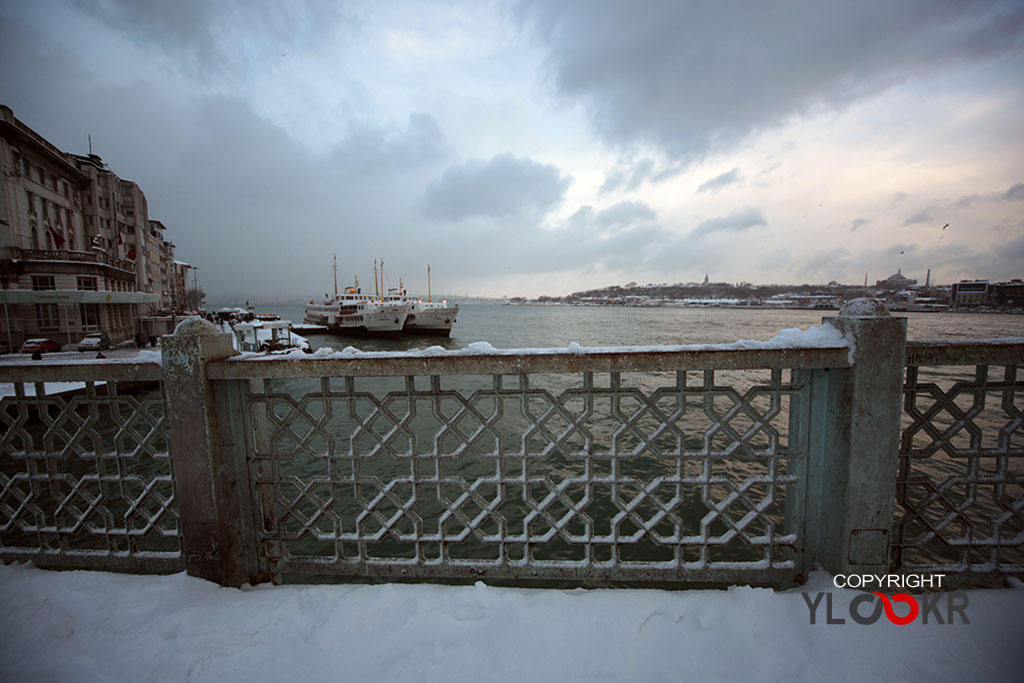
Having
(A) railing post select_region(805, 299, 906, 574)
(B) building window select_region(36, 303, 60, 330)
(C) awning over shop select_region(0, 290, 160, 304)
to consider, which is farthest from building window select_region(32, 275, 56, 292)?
(A) railing post select_region(805, 299, 906, 574)

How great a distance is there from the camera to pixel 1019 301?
70.2 m

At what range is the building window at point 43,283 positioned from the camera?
26641 millimetres

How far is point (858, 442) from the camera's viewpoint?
225cm

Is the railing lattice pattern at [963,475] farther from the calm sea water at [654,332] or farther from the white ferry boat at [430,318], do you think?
the white ferry boat at [430,318]

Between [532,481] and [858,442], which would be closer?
[858,442]

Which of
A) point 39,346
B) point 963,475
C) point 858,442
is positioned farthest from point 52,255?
point 963,475

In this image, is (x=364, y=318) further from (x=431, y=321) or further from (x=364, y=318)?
(x=431, y=321)

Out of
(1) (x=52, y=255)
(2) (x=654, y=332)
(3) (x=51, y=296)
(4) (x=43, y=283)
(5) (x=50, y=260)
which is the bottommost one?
(2) (x=654, y=332)

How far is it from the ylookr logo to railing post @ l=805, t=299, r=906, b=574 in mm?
69

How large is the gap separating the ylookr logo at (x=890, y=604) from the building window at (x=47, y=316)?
37994mm

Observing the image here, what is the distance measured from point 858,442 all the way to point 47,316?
38447mm

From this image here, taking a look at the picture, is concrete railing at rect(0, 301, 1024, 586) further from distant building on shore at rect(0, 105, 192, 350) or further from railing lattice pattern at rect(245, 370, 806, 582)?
distant building on shore at rect(0, 105, 192, 350)

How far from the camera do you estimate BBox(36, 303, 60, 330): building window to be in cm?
2538

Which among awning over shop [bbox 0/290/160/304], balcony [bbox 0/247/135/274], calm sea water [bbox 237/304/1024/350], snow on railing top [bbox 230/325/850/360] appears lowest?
calm sea water [bbox 237/304/1024/350]
